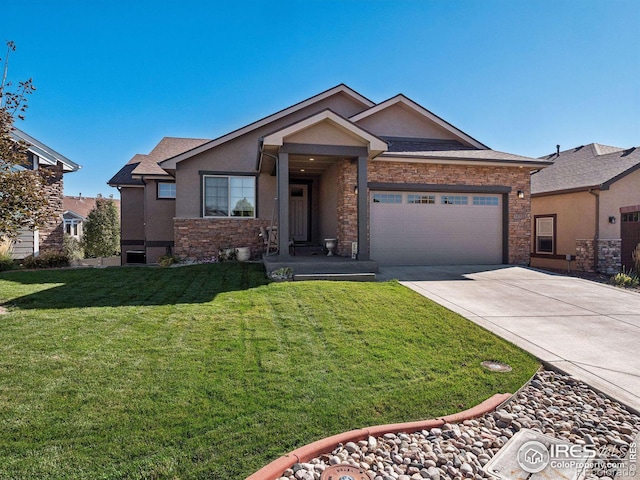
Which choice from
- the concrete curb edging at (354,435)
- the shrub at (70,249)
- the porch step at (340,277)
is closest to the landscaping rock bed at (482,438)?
the concrete curb edging at (354,435)

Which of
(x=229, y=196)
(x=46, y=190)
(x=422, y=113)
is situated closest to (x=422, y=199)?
(x=422, y=113)

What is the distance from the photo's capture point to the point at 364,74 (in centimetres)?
1371

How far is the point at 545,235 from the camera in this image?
14984 millimetres

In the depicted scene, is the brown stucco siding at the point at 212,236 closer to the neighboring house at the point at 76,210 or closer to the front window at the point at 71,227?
the front window at the point at 71,227

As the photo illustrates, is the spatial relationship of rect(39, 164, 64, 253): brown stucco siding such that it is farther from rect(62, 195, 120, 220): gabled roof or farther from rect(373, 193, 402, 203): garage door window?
rect(62, 195, 120, 220): gabled roof

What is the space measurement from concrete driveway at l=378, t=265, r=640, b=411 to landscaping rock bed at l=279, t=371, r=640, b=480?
427 millimetres

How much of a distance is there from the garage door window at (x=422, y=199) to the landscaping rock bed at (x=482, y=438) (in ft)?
28.6

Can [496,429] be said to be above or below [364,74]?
below

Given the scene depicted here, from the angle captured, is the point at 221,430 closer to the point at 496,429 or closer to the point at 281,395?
the point at 281,395

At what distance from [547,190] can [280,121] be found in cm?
1131

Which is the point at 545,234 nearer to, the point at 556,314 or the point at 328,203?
the point at 328,203

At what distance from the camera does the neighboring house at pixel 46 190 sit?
12.9m

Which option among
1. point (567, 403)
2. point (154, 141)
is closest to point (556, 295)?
point (567, 403)

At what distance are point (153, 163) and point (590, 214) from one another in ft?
57.7
